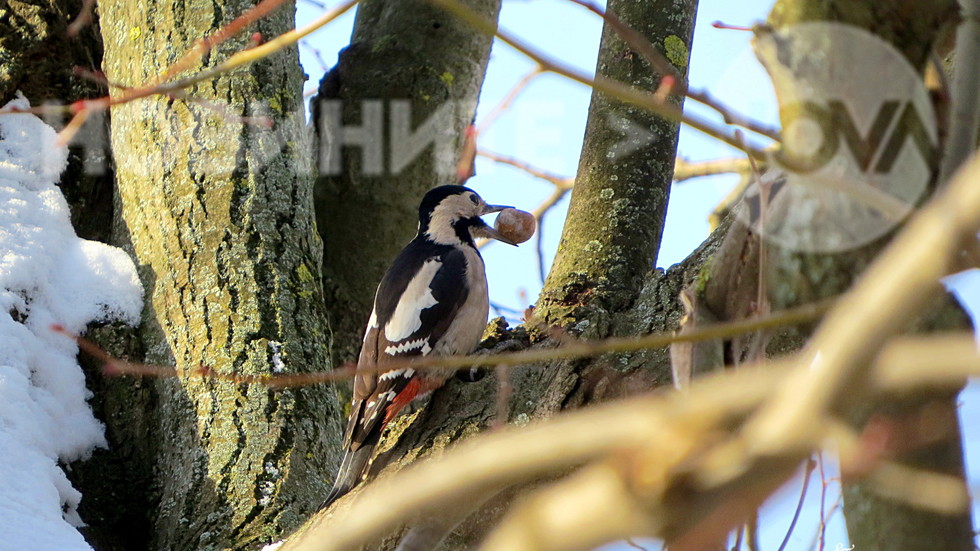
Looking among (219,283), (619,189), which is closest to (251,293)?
(219,283)

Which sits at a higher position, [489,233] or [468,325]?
[489,233]

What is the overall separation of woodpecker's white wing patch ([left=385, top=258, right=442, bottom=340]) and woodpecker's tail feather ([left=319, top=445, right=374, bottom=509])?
0.87 metres

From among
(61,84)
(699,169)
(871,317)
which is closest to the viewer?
(871,317)

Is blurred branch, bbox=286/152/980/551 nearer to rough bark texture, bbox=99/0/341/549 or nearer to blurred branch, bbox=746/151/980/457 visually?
blurred branch, bbox=746/151/980/457

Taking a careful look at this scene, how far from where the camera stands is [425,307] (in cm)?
399

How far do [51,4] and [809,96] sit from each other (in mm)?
3102

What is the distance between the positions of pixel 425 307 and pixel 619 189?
1203 millimetres

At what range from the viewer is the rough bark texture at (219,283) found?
9.03 ft

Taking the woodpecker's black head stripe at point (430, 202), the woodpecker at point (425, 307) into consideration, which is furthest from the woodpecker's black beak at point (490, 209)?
the woodpecker's black head stripe at point (430, 202)

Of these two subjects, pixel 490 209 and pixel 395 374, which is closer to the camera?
pixel 395 374

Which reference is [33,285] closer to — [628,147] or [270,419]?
[270,419]

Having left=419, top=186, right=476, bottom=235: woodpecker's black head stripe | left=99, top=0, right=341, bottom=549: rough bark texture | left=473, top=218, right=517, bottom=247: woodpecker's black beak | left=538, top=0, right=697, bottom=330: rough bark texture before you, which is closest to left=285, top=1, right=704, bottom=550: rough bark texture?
left=538, top=0, right=697, bottom=330: rough bark texture

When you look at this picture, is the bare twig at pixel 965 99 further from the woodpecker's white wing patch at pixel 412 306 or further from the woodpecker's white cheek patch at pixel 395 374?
the woodpecker's white wing patch at pixel 412 306

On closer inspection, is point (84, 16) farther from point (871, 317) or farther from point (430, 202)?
point (871, 317)
